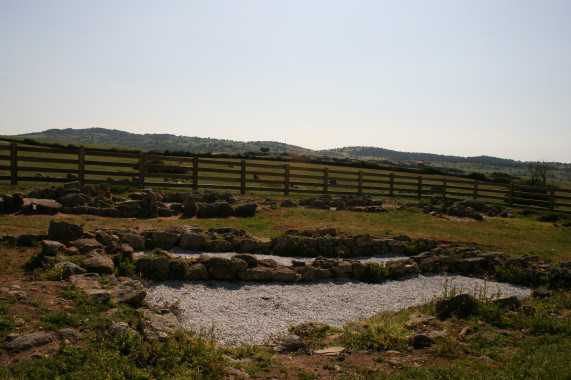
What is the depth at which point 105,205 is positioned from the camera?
1598 centimetres

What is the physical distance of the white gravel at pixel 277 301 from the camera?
307 inches

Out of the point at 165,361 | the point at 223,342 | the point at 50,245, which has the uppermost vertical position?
the point at 50,245

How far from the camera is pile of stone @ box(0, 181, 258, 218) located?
47.3 ft

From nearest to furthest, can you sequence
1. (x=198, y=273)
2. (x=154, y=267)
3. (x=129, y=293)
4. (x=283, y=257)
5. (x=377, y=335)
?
(x=377, y=335)
(x=129, y=293)
(x=154, y=267)
(x=198, y=273)
(x=283, y=257)

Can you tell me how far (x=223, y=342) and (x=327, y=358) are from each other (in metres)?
1.92

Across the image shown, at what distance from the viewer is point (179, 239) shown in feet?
40.5

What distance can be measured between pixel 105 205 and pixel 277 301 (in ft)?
32.4

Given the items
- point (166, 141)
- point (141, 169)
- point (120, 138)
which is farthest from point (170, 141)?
point (141, 169)

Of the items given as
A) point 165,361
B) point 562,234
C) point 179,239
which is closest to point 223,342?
point 165,361

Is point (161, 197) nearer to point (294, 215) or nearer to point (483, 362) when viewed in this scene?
point (294, 215)

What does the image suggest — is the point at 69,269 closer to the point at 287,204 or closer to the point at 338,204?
the point at 287,204

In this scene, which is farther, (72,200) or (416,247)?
(72,200)

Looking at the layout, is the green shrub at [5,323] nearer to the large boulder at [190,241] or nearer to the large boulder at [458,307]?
the large boulder at [190,241]

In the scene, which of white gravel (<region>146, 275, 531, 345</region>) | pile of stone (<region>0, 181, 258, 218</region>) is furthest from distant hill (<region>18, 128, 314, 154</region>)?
white gravel (<region>146, 275, 531, 345</region>)
